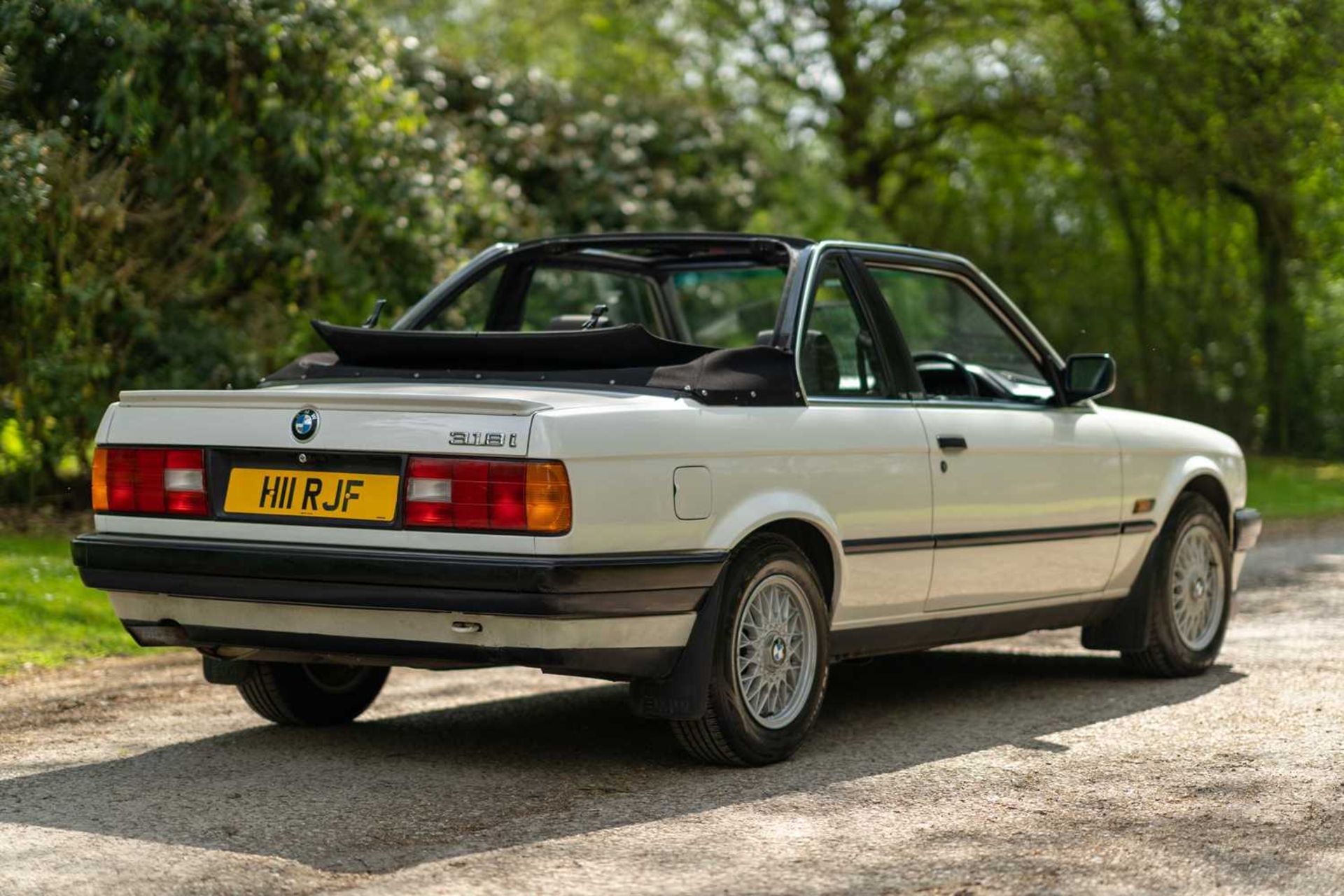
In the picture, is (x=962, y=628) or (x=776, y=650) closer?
(x=776, y=650)

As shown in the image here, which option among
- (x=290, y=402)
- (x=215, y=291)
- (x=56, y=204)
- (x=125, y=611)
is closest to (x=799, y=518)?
(x=290, y=402)

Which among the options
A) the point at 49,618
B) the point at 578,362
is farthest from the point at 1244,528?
the point at 49,618

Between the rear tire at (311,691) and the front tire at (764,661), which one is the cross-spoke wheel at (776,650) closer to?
the front tire at (764,661)

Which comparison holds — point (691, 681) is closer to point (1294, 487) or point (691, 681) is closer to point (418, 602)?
point (418, 602)

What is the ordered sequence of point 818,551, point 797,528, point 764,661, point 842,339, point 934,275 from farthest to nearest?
point 934,275, point 842,339, point 818,551, point 797,528, point 764,661

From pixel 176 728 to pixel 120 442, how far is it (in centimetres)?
126

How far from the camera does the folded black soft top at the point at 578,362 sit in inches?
230

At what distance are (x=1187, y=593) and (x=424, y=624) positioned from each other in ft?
12.8

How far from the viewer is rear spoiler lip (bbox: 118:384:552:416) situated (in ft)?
17.3

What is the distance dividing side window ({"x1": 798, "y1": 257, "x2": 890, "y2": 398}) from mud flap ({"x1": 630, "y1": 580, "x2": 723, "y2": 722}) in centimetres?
108

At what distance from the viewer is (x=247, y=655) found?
588 cm

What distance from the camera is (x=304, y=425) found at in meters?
5.49

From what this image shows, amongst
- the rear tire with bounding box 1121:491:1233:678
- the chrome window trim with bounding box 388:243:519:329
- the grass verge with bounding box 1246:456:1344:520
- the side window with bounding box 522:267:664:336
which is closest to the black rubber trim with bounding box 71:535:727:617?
the chrome window trim with bounding box 388:243:519:329

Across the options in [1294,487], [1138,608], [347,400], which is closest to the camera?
A: [347,400]
